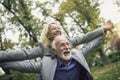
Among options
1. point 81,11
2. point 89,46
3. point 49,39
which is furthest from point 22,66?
point 81,11

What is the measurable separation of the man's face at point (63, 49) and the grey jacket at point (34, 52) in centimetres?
22

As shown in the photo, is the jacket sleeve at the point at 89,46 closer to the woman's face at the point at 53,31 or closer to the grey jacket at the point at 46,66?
Result: the grey jacket at the point at 46,66

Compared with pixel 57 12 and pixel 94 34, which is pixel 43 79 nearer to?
pixel 94 34

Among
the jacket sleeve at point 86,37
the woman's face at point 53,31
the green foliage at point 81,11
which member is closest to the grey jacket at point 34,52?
the jacket sleeve at point 86,37

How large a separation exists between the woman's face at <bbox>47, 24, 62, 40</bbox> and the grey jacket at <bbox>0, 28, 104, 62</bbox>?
15 cm

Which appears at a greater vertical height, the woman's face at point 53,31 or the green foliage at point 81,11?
the woman's face at point 53,31

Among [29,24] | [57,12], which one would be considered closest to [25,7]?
[29,24]

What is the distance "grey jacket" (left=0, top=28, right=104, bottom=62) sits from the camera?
302 cm

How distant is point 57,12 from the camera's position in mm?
30562

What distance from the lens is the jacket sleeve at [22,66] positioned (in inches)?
121

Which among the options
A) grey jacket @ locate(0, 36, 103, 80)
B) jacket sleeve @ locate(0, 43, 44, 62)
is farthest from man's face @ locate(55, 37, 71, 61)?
jacket sleeve @ locate(0, 43, 44, 62)

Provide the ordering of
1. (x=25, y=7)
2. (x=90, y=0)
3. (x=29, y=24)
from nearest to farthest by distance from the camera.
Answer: (x=29, y=24)
(x=25, y=7)
(x=90, y=0)

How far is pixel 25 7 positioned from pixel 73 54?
1959 centimetres

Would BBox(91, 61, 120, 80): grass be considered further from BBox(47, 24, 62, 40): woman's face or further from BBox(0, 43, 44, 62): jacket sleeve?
BBox(0, 43, 44, 62): jacket sleeve
